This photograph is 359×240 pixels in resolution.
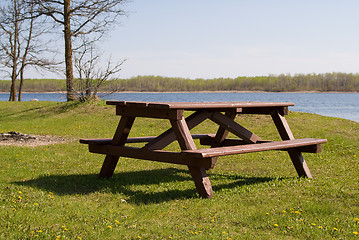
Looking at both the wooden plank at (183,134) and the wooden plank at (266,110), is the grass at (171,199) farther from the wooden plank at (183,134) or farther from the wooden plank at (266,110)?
the wooden plank at (266,110)

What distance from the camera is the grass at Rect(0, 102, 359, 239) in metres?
4.95

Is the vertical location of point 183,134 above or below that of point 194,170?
above

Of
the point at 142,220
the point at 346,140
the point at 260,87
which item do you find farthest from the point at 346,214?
the point at 260,87

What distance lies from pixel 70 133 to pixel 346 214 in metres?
12.6

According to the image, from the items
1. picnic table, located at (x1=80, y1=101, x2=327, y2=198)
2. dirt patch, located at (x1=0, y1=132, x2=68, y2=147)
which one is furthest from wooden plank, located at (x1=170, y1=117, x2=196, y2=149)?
dirt patch, located at (x1=0, y1=132, x2=68, y2=147)

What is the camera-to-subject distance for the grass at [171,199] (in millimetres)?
4953

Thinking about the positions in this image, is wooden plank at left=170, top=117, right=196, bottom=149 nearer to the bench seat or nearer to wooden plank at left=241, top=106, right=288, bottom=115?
the bench seat

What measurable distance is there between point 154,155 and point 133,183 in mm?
1037

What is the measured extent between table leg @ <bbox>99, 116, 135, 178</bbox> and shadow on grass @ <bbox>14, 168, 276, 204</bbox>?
16 centimetres

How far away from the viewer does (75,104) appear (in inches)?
910

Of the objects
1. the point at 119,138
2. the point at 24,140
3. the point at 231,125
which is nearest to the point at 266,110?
the point at 231,125

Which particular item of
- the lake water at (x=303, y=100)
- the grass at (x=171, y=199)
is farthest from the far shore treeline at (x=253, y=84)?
the grass at (x=171, y=199)

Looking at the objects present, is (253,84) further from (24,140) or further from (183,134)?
(183,134)

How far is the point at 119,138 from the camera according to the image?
764cm
